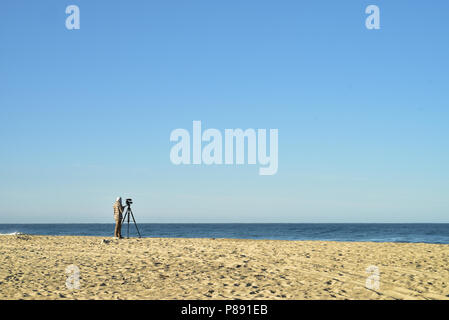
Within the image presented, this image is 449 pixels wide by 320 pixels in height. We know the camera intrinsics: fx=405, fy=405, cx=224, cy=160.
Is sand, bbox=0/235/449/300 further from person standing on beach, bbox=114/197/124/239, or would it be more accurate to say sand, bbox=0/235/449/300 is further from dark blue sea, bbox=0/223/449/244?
dark blue sea, bbox=0/223/449/244

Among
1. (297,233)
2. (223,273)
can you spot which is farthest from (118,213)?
(297,233)

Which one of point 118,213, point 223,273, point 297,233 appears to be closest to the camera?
point 223,273

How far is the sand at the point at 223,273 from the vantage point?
924 cm

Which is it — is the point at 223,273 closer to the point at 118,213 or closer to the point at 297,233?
the point at 118,213

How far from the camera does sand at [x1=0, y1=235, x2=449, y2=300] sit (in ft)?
30.3

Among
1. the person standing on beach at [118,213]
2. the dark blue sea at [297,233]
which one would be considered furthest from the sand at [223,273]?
the dark blue sea at [297,233]

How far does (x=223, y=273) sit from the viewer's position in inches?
455

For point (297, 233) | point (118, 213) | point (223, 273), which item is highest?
→ point (118, 213)

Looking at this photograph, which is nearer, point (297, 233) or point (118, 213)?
point (118, 213)

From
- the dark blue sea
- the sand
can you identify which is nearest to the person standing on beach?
the sand

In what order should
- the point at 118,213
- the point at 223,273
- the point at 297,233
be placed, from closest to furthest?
the point at 223,273, the point at 118,213, the point at 297,233

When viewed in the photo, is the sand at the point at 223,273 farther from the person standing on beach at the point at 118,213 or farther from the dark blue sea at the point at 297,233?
the dark blue sea at the point at 297,233

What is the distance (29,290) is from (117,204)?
13008 mm
